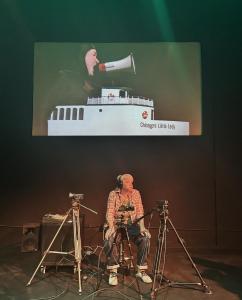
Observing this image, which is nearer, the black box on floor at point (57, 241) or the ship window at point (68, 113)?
the black box on floor at point (57, 241)

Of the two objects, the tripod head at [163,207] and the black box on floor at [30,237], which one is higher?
the tripod head at [163,207]

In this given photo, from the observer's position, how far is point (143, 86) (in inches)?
169

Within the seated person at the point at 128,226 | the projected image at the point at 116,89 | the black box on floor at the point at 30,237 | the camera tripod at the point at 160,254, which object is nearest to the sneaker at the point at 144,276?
the seated person at the point at 128,226

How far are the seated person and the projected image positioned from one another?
1055 millimetres

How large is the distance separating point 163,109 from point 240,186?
1.53 m

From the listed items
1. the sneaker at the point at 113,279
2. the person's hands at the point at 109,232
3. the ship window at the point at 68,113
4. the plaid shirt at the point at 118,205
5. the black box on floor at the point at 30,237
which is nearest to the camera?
the sneaker at the point at 113,279

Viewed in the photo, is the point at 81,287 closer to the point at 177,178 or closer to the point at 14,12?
the point at 177,178

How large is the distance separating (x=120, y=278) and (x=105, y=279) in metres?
0.16

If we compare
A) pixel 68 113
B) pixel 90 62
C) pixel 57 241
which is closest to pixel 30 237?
pixel 57 241

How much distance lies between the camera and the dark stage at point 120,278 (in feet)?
9.04

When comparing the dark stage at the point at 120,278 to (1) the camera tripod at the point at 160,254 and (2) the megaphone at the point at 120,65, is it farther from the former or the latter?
(2) the megaphone at the point at 120,65

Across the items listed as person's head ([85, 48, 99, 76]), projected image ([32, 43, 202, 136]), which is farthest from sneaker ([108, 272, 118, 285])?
person's head ([85, 48, 99, 76])

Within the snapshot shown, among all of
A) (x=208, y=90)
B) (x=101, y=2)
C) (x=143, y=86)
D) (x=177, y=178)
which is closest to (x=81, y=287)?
(x=177, y=178)

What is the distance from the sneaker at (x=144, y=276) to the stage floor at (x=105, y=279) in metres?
0.06
